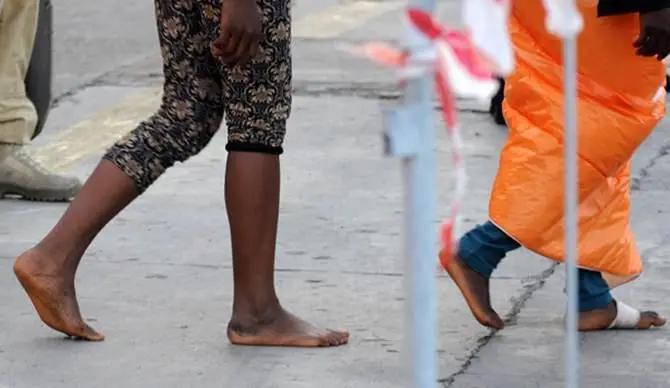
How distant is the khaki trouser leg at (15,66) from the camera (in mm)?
5688

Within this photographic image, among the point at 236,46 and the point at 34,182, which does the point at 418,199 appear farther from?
the point at 34,182

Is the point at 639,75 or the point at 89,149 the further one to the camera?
the point at 89,149

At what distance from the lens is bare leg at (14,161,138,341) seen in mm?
3934

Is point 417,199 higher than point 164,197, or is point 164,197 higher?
point 417,199

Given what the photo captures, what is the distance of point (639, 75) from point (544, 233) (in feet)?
1.50

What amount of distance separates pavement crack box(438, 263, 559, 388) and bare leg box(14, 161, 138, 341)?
91 centimetres

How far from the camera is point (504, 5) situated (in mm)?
1981

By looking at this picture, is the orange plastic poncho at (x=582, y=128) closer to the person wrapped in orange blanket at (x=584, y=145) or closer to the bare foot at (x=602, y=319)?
the person wrapped in orange blanket at (x=584, y=145)

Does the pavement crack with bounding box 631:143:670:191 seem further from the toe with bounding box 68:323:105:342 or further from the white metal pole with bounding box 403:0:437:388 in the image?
the white metal pole with bounding box 403:0:437:388

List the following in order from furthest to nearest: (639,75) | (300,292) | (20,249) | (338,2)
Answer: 1. (338,2)
2. (20,249)
3. (300,292)
4. (639,75)

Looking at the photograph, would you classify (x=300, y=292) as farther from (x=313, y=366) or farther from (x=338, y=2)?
(x=338, y=2)

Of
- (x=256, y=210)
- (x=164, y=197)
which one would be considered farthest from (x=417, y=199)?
(x=164, y=197)

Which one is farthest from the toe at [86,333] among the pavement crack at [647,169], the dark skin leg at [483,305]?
the pavement crack at [647,169]

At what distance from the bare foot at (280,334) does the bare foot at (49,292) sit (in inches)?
15.9
